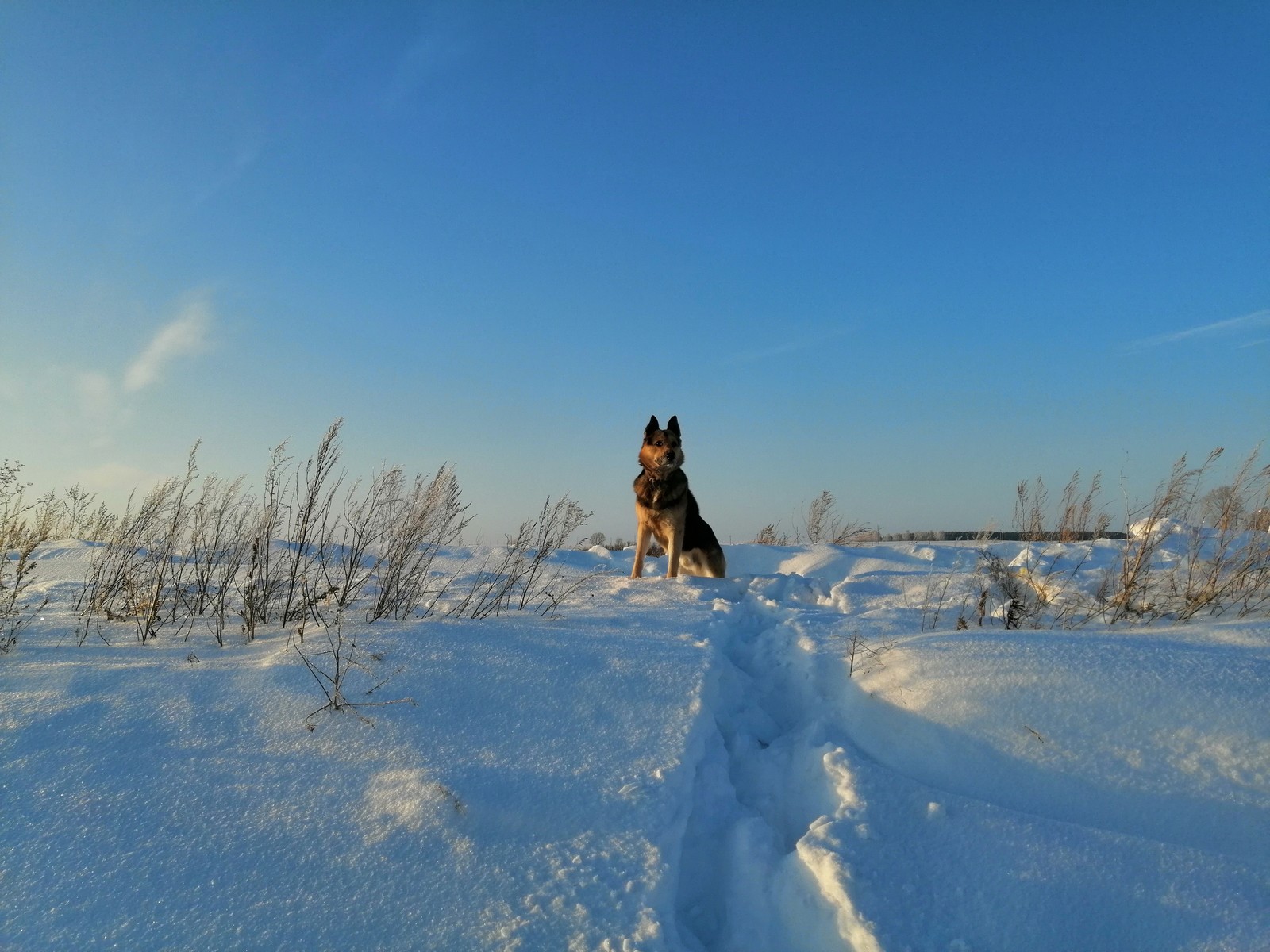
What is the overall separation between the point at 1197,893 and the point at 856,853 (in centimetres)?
80

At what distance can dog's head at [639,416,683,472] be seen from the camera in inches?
234

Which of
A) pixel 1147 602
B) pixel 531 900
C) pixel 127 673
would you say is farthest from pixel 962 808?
pixel 127 673

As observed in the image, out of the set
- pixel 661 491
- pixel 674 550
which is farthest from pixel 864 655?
pixel 661 491

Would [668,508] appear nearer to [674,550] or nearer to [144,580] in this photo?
[674,550]

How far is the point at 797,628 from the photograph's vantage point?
3.46 metres

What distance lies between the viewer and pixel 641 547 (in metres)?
5.75

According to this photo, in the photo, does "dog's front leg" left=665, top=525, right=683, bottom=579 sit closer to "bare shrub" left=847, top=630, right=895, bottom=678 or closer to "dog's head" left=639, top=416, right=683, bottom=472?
"dog's head" left=639, top=416, right=683, bottom=472

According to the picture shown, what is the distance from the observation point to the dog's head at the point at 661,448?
594cm

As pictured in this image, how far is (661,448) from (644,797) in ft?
14.0

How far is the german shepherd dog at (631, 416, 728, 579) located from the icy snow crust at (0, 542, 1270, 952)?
2.75m

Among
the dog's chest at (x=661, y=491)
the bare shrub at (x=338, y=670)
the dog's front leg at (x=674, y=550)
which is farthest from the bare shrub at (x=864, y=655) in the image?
the dog's chest at (x=661, y=491)

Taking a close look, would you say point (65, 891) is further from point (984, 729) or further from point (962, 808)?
point (984, 729)

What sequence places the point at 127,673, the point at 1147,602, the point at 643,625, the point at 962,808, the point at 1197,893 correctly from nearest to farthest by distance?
the point at 1197,893 < the point at 962,808 < the point at 127,673 < the point at 643,625 < the point at 1147,602

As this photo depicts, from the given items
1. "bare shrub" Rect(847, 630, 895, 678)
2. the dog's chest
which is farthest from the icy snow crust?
the dog's chest
